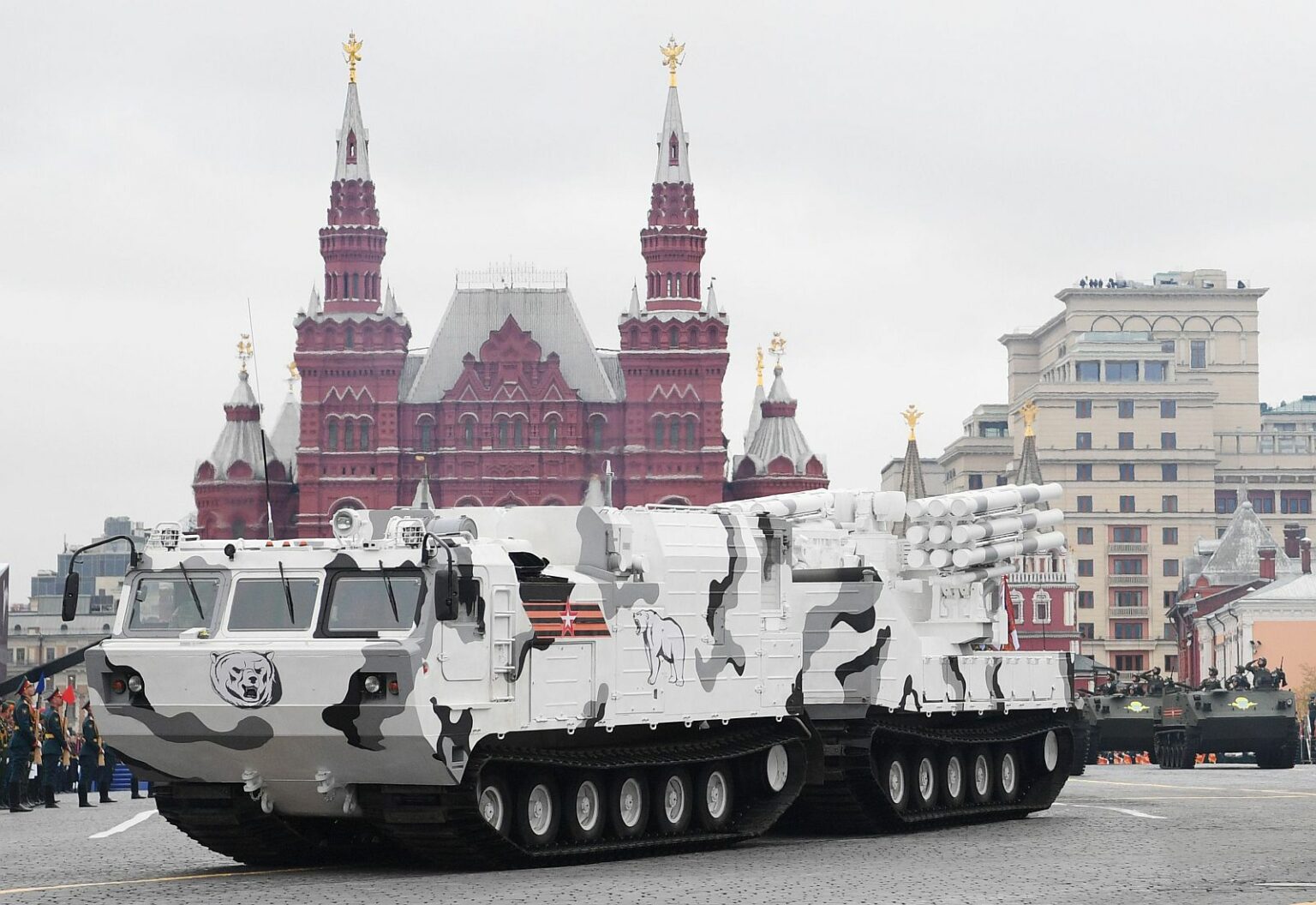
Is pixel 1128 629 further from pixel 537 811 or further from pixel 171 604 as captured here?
pixel 171 604

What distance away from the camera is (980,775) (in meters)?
26.3

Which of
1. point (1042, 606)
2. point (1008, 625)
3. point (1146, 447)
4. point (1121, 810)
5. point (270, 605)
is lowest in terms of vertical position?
point (1121, 810)

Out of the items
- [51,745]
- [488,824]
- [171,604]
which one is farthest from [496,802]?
[51,745]

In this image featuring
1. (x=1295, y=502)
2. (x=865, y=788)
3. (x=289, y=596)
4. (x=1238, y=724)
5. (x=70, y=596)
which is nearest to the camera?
(x=289, y=596)

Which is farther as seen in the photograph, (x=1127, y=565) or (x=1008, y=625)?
(x=1127, y=565)

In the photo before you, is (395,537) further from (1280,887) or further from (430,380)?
(430,380)

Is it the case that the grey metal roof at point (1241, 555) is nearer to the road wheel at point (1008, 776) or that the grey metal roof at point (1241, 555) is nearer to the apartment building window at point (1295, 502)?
the apartment building window at point (1295, 502)

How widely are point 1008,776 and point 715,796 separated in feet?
19.1

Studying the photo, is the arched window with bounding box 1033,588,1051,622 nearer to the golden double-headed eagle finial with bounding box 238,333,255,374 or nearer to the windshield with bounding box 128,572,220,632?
the golden double-headed eagle finial with bounding box 238,333,255,374

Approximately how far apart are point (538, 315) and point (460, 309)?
4.08 meters

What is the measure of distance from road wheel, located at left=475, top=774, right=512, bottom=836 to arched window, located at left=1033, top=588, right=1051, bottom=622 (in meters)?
107

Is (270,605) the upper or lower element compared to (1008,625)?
lower

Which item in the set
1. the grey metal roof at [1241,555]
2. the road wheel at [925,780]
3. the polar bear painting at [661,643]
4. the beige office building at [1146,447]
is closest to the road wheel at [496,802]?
the polar bear painting at [661,643]

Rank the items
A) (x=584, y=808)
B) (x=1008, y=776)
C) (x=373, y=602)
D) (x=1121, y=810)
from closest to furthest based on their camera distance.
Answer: (x=373, y=602)
(x=584, y=808)
(x=1008, y=776)
(x=1121, y=810)
